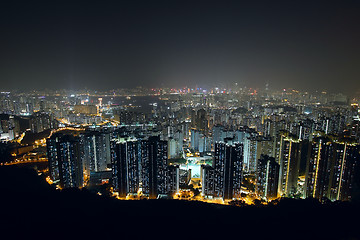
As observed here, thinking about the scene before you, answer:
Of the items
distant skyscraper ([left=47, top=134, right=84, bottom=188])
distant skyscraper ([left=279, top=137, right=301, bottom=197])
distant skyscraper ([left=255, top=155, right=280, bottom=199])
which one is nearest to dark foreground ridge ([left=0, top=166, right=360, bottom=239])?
distant skyscraper ([left=255, top=155, right=280, bottom=199])

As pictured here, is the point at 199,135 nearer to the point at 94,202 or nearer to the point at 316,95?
the point at 94,202

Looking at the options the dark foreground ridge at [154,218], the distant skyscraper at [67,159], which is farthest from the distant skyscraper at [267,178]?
the distant skyscraper at [67,159]

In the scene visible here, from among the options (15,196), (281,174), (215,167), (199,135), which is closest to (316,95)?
(199,135)

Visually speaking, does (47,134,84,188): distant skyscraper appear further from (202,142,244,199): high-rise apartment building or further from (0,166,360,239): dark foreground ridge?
(202,142,244,199): high-rise apartment building

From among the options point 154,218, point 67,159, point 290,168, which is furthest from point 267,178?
point 67,159

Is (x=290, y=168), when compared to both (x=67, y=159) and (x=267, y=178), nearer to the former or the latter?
(x=267, y=178)

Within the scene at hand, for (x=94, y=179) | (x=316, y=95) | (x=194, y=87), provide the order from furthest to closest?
(x=194, y=87) < (x=316, y=95) < (x=94, y=179)
